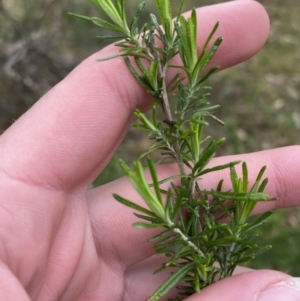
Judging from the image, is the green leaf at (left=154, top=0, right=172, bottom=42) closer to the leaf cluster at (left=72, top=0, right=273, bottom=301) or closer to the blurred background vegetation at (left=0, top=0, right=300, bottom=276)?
the leaf cluster at (left=72, top=0, right=273, bottom=301)

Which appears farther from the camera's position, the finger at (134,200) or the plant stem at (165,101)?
the finger at (134,200)

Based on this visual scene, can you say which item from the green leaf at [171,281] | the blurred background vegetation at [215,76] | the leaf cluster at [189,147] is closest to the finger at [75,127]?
the leaf cluster at [189,147]

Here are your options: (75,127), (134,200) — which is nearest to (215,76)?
(134,200)

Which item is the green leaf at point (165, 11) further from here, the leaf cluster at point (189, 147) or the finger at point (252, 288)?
the finger at point (252, 288)

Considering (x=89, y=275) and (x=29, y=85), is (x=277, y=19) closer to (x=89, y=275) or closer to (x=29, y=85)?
(x=29, y=85)

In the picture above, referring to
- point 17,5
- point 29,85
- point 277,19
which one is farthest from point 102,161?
point 277,19

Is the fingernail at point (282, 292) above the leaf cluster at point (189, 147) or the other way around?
the other way around
